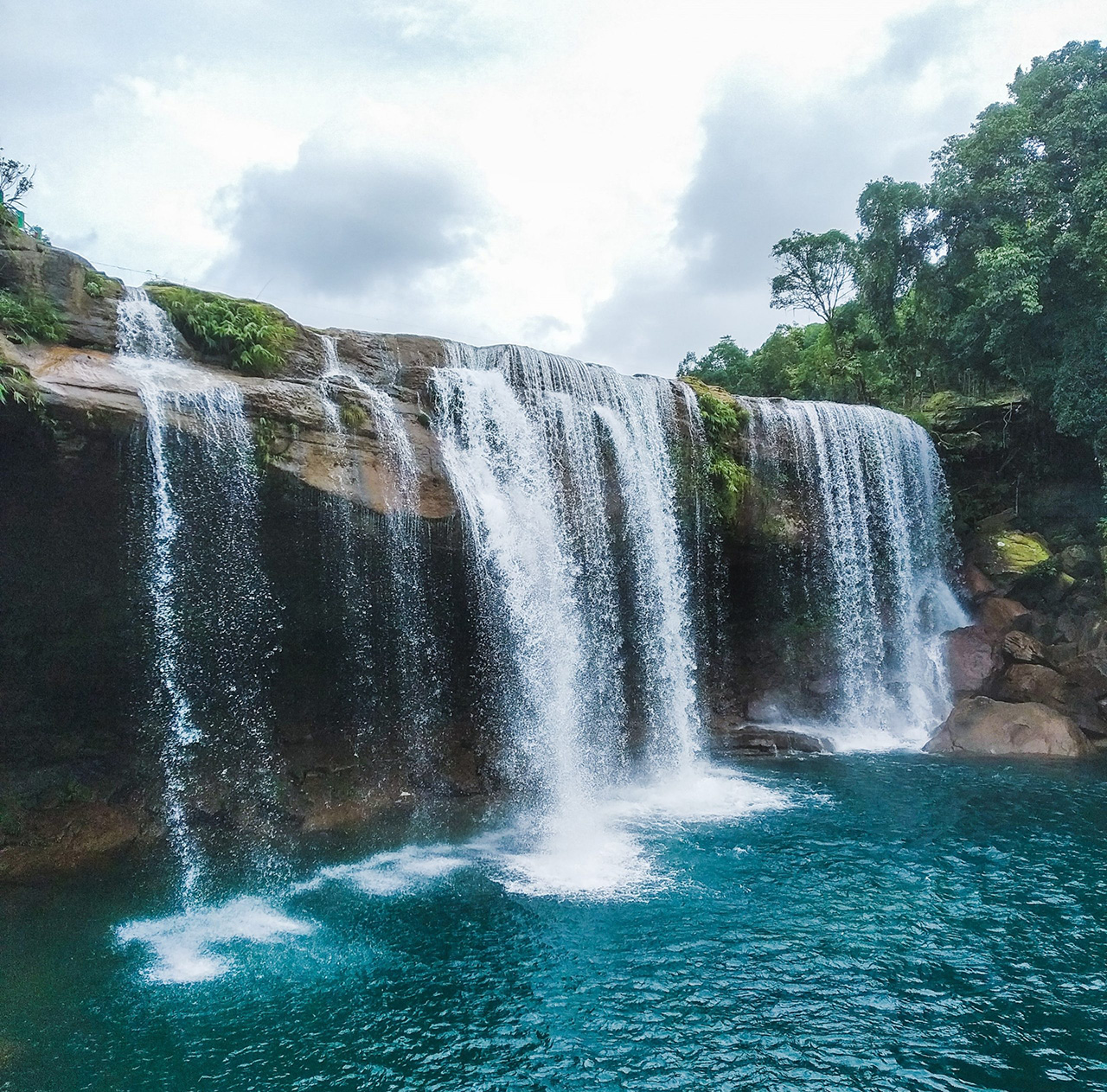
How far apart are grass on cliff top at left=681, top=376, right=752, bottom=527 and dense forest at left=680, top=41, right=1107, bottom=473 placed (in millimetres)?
8117

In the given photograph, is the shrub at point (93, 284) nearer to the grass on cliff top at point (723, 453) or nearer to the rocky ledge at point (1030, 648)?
the grass on cliff top at point (723, 453)

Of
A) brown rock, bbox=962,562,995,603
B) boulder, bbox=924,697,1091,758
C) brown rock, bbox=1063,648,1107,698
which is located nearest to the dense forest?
Result: brown rock, bbox=962,562,995,603

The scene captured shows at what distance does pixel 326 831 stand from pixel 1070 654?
17.5 metres

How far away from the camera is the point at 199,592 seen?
38.8 feet

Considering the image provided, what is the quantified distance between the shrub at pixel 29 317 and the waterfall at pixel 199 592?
970mm

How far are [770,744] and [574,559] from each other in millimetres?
6890

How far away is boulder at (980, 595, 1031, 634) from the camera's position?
20.3 meters

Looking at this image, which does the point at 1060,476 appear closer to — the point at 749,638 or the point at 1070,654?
the point at 1070,654

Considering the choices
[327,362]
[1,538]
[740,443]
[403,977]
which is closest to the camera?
[403,977]

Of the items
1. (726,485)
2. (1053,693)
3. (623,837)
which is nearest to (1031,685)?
(1053,693)

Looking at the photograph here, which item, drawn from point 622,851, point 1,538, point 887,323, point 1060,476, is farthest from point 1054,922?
point 887,323

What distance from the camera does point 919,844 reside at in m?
11.9

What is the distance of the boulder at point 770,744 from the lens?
59.2 feet

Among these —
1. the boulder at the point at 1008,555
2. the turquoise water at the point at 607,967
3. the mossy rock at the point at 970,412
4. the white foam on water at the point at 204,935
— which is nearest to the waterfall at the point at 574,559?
the turquoise water at the point at 607,967
